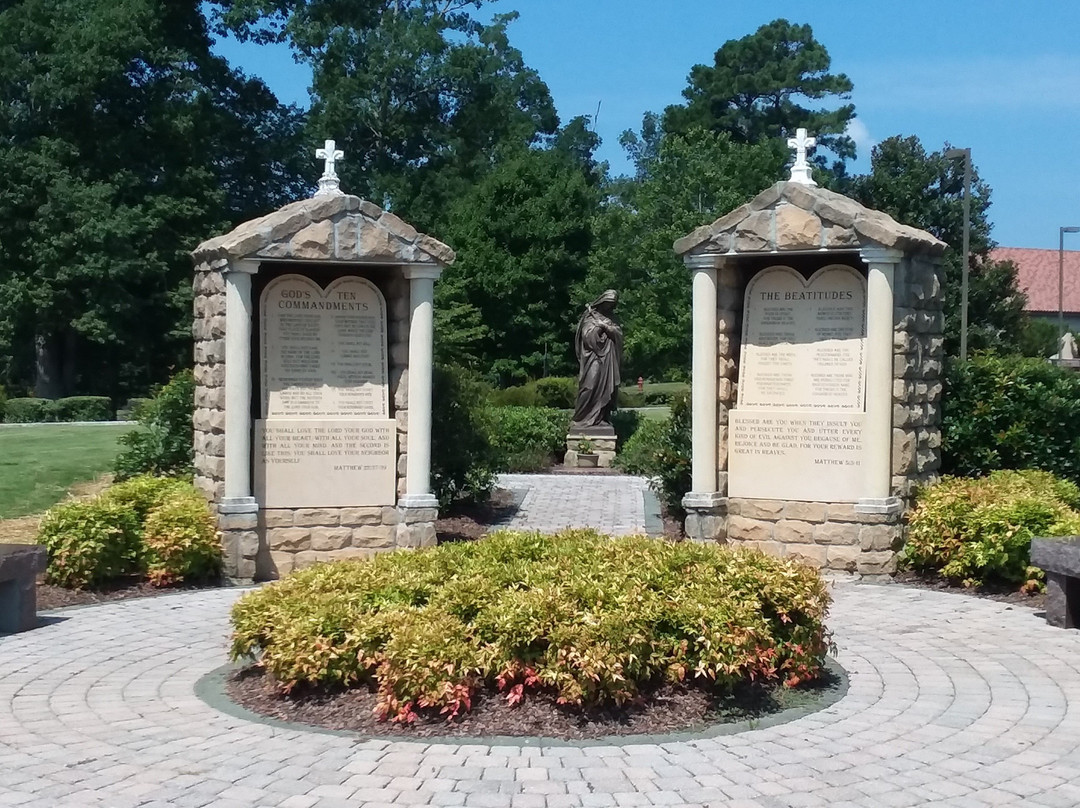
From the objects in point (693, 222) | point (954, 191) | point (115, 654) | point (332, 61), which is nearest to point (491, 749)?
point (115, 654)

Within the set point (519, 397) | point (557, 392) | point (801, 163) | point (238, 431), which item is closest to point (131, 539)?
point (238, 431)

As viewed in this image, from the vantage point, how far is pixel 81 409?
101 feet

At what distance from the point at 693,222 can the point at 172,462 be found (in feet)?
78.5

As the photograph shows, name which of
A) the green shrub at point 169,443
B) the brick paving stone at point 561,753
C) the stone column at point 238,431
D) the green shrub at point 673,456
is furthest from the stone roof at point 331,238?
the brick paving stone at point 561,753

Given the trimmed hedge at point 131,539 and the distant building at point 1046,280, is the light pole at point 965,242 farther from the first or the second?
the distant building at point 1046,280

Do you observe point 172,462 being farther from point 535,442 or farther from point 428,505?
point 535,442

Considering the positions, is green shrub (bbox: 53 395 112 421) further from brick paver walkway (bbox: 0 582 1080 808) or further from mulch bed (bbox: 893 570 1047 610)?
mulch bed (bbox: 893 570 1047 610)

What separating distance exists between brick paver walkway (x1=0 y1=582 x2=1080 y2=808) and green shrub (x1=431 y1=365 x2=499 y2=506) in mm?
6147

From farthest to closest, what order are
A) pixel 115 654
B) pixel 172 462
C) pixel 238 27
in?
1. pixel 238 27
2. pixel 172 462
3. pixel 115 654

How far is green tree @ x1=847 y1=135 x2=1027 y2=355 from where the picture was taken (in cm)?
2716

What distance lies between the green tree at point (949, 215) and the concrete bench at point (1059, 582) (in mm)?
19534

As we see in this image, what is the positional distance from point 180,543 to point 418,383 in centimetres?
243

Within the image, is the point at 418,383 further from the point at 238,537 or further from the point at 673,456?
the point at 673,456

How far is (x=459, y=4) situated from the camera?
162 feet
